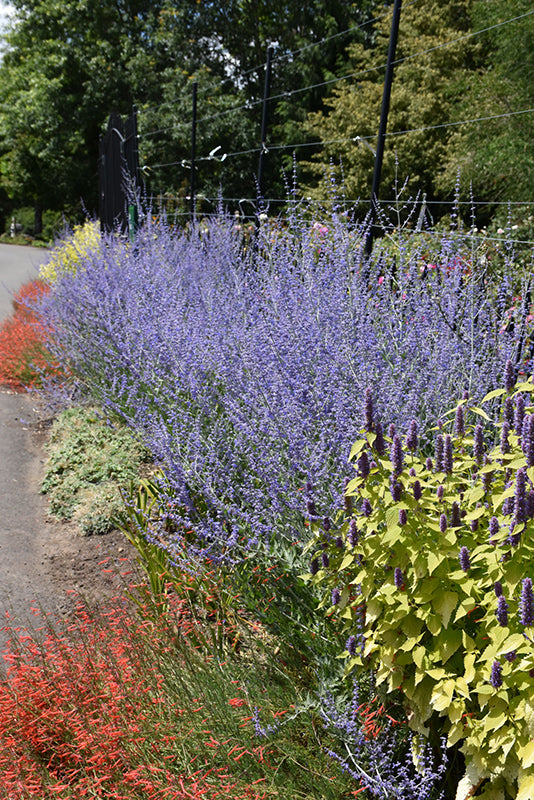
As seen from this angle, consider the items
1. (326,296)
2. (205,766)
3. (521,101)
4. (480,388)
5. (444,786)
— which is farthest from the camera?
(521,101)

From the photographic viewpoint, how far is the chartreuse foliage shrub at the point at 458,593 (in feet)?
5.38

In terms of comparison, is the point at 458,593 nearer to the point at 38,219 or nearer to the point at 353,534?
the point at 353,534

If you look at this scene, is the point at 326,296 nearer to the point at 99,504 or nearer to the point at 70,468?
the point at 99,504

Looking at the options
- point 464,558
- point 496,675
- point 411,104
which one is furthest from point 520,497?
point 411,104

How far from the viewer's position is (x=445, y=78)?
1814 centimetres

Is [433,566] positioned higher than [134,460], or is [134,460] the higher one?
[433,566]

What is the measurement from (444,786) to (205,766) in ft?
2.45

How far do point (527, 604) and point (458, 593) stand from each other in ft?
1.18

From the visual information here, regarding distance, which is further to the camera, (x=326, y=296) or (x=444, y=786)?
(x=326, y=296)

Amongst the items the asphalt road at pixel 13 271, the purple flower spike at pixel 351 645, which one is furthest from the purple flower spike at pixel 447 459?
the asphalt road at pixel 13 271

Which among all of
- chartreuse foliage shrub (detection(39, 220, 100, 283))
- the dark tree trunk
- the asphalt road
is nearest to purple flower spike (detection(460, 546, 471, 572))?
chartreuse foliage shrub (detection(39, 220, 100, 283))

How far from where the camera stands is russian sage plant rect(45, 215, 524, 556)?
8.73 feet

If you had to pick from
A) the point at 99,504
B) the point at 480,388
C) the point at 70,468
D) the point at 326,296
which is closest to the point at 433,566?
the point at 480,388

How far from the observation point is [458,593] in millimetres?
1892
